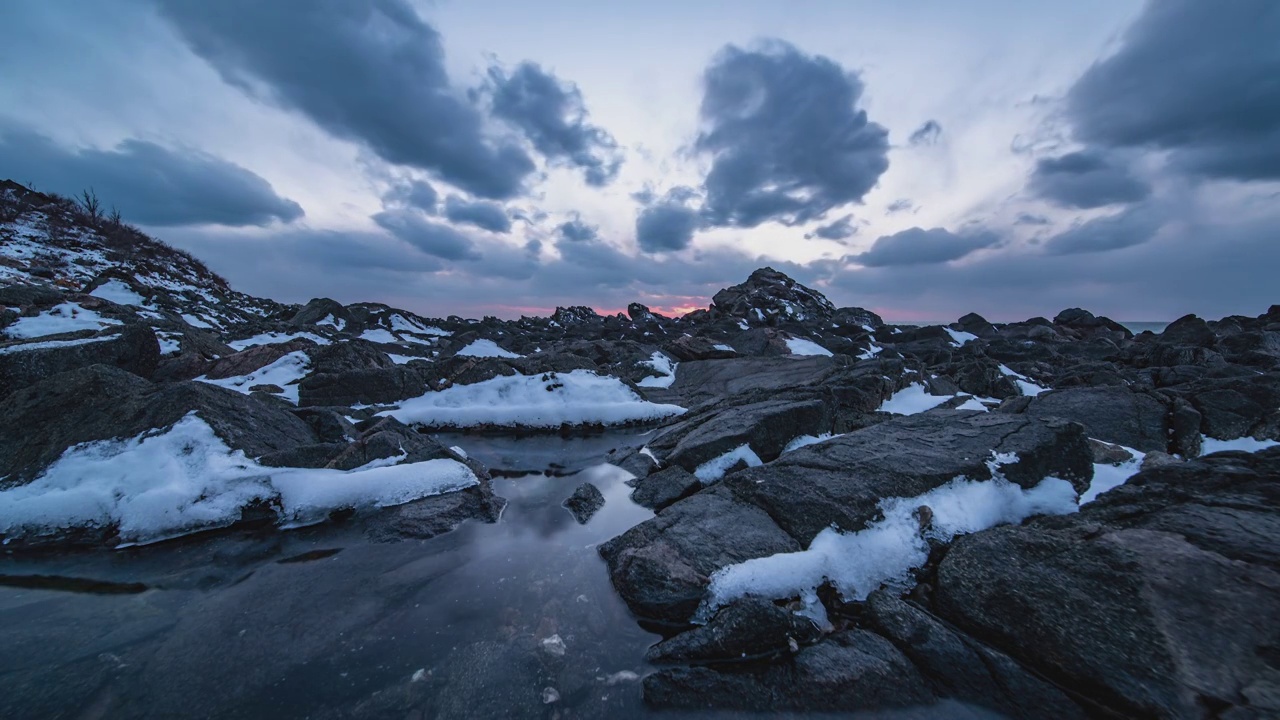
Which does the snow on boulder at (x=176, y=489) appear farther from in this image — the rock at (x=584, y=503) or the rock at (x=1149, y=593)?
the rock at (x=1149, y=593)

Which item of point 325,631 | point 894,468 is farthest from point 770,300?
point 325,631

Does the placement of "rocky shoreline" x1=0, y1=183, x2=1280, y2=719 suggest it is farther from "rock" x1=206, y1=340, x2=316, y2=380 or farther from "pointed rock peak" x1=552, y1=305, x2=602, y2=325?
"pointed rock peak" x1=552, y1=305, x2=602, y2=325

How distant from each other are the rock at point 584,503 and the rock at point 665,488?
629 millimetres

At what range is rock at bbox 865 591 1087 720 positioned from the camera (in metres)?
3.35

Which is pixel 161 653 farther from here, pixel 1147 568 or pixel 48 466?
pixel 1147 568

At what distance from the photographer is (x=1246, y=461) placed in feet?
15.5

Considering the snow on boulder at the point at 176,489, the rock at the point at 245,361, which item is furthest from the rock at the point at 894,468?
the rock at the point at 245,361

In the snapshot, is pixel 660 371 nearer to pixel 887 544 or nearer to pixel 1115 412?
pixel 1115 412

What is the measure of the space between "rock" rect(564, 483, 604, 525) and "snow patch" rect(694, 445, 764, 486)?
178cm

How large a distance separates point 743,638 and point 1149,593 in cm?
310

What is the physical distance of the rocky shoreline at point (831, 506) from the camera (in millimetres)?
3408

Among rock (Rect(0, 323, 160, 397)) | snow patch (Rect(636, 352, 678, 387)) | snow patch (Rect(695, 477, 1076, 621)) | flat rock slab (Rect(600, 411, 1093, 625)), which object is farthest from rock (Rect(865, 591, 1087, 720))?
snow patch (Rect(636, 352, 678, 387))

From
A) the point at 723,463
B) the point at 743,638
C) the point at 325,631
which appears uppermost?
the point at 723,463

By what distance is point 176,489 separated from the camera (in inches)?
239
